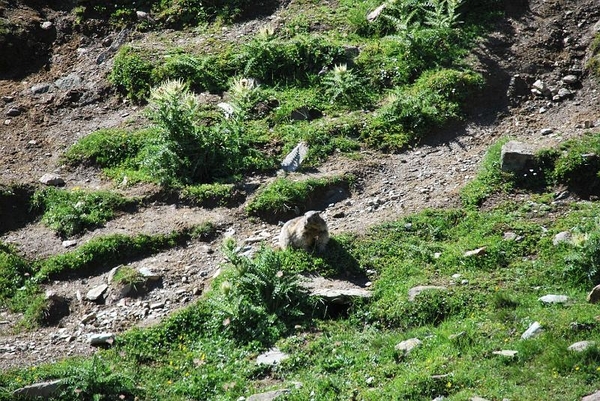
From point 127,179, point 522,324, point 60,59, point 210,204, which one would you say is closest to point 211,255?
point 210,204

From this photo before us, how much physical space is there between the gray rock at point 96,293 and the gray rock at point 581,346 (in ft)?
18.0

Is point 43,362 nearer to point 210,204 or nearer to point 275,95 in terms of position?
point 210,204

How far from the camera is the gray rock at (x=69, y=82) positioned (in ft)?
49.1

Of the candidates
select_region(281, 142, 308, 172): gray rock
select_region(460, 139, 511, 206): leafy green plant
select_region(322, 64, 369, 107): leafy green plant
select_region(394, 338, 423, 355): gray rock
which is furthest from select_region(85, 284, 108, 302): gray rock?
select_region(322, 64, 369, 107): leafy green plant

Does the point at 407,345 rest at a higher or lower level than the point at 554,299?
lower

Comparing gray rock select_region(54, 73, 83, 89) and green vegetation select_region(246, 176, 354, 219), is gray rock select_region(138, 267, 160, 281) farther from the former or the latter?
gray rock select_region(54, 73, 83, 89)

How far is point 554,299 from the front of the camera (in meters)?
9.12

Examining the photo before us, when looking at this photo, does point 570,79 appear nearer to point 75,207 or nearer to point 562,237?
point 562,237

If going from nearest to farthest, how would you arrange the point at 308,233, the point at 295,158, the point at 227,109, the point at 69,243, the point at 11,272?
the point at 308,233, the point at 11,272, the point at 69,243, the point at 295,158, the point at 227,109

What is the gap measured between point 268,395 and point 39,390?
2.31 m

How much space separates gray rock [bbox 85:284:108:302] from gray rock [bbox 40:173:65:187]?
8.35ft

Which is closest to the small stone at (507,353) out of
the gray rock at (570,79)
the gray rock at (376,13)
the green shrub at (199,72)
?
the gray rock at (570,79)

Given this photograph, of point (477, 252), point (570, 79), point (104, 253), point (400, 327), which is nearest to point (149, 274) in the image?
point (104, 253)

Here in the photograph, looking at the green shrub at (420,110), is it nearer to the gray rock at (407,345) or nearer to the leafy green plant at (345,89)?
the leafy green plant at (345,89)
